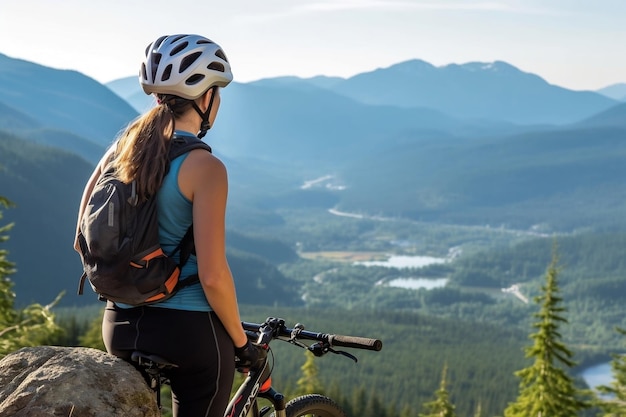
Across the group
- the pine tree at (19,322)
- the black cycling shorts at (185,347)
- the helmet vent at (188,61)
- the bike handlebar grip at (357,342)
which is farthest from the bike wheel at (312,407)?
the pine tree at (19,322)

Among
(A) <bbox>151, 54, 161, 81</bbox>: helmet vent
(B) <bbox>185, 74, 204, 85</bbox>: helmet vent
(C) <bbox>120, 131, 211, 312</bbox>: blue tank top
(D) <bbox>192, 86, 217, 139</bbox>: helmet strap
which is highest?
(A) <bbox>151, 54, 161, 81</bbox>: helmet vent

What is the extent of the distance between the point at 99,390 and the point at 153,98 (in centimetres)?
162

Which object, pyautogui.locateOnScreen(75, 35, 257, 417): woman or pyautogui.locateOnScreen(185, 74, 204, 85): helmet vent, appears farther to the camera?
pyautogui.locateOnScreen(185, 74, 204, 85): helmet vent

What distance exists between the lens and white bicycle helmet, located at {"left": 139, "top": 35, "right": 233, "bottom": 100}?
399 centimetres

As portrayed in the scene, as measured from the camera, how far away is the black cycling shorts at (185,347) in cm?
375

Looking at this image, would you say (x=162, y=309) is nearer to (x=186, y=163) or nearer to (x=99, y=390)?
(x=99, y=390)

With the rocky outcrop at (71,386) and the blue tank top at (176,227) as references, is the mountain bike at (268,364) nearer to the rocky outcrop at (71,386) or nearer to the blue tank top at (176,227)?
the rocky outcrop at (71,386)

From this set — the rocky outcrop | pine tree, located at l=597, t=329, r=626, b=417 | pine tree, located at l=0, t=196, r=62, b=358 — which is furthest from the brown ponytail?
pine tree, located at l=597, t=329, r=626, b=417

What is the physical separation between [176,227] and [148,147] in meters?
0.42

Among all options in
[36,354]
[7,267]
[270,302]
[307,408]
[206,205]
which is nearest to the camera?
[206,205]

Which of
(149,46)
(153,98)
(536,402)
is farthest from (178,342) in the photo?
(536,402)

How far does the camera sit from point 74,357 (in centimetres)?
388

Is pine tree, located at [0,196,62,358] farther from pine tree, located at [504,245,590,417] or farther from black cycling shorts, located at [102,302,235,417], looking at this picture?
pine tree, located at [504,245,590,417]

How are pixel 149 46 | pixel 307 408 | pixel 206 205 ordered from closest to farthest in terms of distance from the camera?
pixel 206 205 → pixel 149 46 → pixel 307 408
